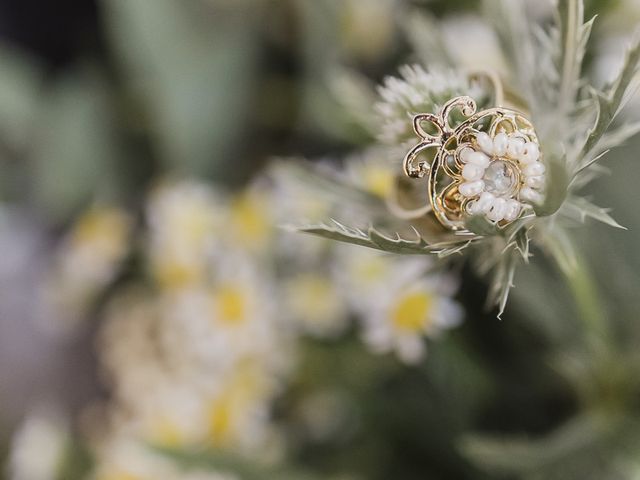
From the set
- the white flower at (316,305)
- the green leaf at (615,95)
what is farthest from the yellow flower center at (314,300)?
the green leaf at (615,95)

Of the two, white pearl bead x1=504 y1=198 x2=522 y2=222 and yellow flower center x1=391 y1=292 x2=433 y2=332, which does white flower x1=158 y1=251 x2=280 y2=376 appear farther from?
white pearl bead x1=504 y1=198 x2=522 y2=222

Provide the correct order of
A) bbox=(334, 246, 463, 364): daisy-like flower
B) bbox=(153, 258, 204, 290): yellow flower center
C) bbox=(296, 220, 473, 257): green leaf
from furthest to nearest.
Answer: bbox=(153, 258, 204, 290): yellow flower center → bbox=(334, 246, 463, 364): daisy-like flower → bbox=(296, 220, 473, 257): green leaf

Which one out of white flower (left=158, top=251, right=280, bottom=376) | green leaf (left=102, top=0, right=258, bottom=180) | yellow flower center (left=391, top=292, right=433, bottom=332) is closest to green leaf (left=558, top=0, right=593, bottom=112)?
yellow flower center (left=391, top=292, right=433, bottom=332)

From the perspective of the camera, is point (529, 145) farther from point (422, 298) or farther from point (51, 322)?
point (51, 322)

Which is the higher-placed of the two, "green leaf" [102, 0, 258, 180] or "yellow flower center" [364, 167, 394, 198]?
"green leaf" [102, 0, 258, 180]

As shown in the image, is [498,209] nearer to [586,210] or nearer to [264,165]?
[586,210]

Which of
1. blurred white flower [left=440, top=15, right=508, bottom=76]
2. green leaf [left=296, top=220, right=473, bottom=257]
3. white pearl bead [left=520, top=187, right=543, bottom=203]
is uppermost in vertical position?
blurred white flower [left=440, top=15, right=508, bottom=76]

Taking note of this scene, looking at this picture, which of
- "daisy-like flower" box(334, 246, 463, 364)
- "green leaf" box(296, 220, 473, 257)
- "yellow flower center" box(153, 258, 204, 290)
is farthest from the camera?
"yellow flower center" box(153, 258, 204, 290)

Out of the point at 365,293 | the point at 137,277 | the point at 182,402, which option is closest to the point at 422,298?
the point at 365,293
